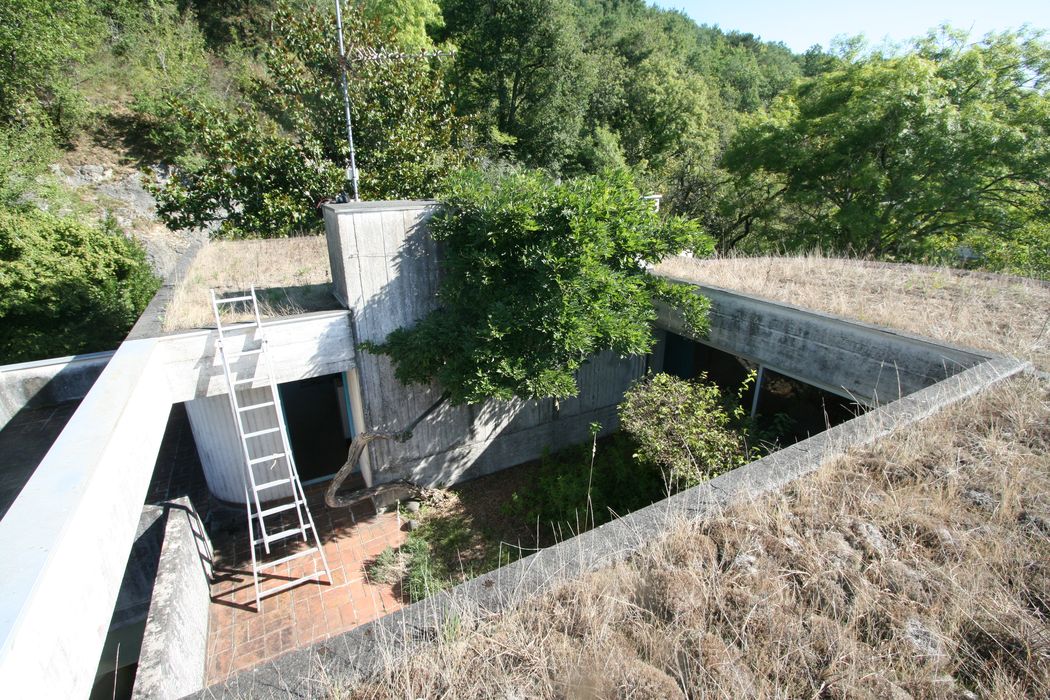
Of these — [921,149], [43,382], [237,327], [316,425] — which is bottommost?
[316,425]

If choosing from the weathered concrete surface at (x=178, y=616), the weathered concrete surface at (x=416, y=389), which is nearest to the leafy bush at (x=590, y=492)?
the weathered concrete surface at (x=416, y=389)

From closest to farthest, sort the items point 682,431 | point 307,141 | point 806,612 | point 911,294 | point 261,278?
1. point 806,612
2. point 682,431
3. point 911,294
4. point 261,278
5. point 307,141

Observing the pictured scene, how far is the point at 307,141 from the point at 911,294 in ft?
38.2

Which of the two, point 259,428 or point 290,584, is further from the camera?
point 259,428

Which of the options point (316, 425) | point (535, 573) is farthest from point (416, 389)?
point (535, 573)

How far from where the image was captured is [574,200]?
17.6ft

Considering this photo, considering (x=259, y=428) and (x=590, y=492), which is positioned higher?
(x=259, y=428)

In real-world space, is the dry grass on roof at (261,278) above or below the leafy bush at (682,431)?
above

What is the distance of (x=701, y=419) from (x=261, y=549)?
6198 millimetres

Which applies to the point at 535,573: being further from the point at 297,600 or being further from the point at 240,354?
the point at 240,354

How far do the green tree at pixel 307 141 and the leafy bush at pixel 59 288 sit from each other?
160 cm

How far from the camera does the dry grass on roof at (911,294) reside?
507cm

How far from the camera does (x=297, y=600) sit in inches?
225

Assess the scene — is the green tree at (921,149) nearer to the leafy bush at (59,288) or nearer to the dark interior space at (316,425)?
the dark interior space at (316,425)
